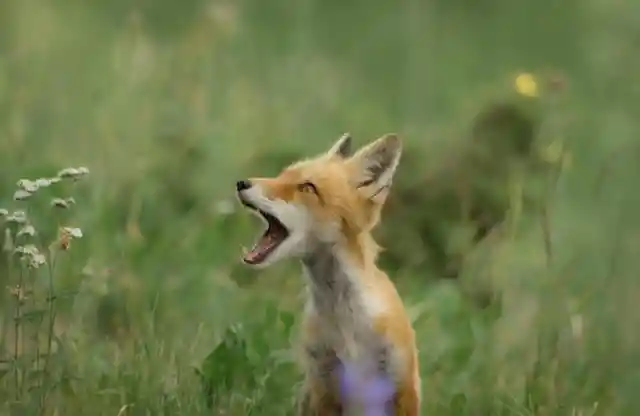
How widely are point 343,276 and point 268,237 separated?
0.10 metres

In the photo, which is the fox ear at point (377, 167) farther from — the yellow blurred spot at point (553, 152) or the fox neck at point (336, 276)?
the yellow blurred spot at point (553, 152)

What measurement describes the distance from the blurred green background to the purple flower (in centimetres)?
13

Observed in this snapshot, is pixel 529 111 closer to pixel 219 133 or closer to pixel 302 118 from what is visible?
pixel 302 118

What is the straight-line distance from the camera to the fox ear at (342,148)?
1251 millimetres

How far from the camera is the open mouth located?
3.76ft

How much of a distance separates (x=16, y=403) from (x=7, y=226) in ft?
0.76

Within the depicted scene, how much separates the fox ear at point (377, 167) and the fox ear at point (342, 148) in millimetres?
46

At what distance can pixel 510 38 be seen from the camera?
1444 millimetres

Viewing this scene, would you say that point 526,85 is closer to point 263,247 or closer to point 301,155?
point 301,155

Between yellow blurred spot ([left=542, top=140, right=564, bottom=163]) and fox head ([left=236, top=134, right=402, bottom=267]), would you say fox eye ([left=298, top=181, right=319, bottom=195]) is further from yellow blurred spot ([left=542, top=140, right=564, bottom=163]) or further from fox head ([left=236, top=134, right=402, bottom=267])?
yellow blurred spot ([left=542, top=140, right=564, bottom=163])

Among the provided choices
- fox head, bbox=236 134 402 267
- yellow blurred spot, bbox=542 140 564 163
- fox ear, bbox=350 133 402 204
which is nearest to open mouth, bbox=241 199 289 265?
fox head, bbox=236 134 402 267

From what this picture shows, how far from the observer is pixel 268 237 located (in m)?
1.16

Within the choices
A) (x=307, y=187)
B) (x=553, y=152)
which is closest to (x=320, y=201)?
(x=307, y=187)

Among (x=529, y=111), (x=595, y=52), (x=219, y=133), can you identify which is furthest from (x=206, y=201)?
(x=595, y=52)
